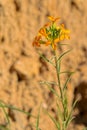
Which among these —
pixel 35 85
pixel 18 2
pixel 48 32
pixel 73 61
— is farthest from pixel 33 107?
pixel 48 32

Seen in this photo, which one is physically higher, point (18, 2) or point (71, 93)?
point (18, 2)

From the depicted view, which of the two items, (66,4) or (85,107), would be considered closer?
(85,107)

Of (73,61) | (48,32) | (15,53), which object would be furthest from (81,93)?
(48,32)

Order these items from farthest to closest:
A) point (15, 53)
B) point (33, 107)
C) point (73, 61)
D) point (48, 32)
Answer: point (73, 61)
point (15, 53)
point (33, 107)
point (48, 32)

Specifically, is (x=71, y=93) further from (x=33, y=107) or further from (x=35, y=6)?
(x=35, y=6)

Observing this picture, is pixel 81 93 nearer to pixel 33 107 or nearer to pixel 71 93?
pixel 71 93

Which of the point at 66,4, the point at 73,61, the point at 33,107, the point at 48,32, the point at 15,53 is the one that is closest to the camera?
the point at 48,32

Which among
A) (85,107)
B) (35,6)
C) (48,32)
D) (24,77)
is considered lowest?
(85,107)
